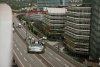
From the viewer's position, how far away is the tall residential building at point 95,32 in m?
41.5

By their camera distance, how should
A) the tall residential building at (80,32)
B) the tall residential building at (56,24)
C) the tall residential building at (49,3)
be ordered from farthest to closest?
the tall residential building at (49,3)
the tall residential building at (56,24)
the tall residential building at (80,32)

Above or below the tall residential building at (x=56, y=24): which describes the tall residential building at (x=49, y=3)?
above

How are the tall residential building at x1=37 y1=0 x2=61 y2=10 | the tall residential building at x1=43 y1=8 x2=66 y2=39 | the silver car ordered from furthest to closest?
the tall residential building at x1=37 y1=0 x2=61 y2=10, the tall residential building at x1=43 y1=8 x2=66 y2=39, the silver car

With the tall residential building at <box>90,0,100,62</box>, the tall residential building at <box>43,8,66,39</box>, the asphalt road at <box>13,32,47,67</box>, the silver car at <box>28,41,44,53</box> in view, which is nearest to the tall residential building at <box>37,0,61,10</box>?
the tall residential building at <box>43,8,66,39</box>

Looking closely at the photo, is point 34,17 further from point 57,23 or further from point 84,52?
point 84,52

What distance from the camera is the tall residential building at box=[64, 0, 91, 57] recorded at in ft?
156

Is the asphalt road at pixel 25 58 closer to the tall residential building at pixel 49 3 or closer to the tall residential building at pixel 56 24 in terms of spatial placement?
the tall residential building at pixel 56 24

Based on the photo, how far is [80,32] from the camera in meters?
49.4

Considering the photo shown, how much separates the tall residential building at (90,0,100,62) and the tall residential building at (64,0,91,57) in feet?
7.10

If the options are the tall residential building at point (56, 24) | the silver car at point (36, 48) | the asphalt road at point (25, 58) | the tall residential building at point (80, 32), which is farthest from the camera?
the tall residential building at point (56, 24)

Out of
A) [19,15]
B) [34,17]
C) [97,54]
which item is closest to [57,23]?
[97,54]

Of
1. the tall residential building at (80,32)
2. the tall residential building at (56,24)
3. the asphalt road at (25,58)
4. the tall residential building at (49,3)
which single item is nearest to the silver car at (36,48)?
the asphalt road at (25,58)

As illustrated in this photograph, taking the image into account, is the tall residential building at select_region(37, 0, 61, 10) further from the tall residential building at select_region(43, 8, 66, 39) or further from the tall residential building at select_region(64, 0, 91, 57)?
the tall residential building at select_region(64, 0, 91, 57)

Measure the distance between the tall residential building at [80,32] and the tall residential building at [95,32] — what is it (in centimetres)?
216
